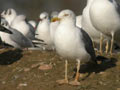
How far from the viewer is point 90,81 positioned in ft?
26.1

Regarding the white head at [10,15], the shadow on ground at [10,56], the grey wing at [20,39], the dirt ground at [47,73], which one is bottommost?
the dirt ground at [47,73]

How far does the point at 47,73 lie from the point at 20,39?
3940 mm

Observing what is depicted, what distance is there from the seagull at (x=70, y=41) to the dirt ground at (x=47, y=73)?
294 mm

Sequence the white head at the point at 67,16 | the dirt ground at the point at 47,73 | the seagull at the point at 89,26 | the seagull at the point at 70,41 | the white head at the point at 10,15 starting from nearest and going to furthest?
the seagull at the point at 70,41 → the dirt ground at the point at 47,73 → the white head at the point at 67,16 → the seagull at the point at 89,26 → the white head at the point at 10,15

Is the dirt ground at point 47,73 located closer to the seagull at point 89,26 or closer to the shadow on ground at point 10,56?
the shadow on ground at point 10,56

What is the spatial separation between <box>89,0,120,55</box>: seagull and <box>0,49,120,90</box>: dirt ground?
0.63 meters

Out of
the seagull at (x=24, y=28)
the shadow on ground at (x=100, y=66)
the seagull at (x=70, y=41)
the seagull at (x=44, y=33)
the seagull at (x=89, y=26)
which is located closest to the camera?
the seagull at (x=70, y=41)

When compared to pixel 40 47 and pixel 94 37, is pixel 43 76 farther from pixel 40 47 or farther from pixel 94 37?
pixel 40 47

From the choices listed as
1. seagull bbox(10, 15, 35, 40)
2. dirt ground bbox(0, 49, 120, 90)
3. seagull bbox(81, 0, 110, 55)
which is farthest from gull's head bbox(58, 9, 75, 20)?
seagull bbox(10, 15, 35, 40)

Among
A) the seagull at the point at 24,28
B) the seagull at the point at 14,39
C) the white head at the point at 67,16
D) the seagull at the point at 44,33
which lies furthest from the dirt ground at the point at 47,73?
the seagull at the point at 24,28

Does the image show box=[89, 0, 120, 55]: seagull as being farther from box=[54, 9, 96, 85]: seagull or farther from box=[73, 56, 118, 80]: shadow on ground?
box=[54, 9, 96, 85]: seagull

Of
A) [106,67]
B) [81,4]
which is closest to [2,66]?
[106,67]

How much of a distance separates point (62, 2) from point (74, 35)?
32562 mm

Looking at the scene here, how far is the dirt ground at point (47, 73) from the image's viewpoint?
307 inches
